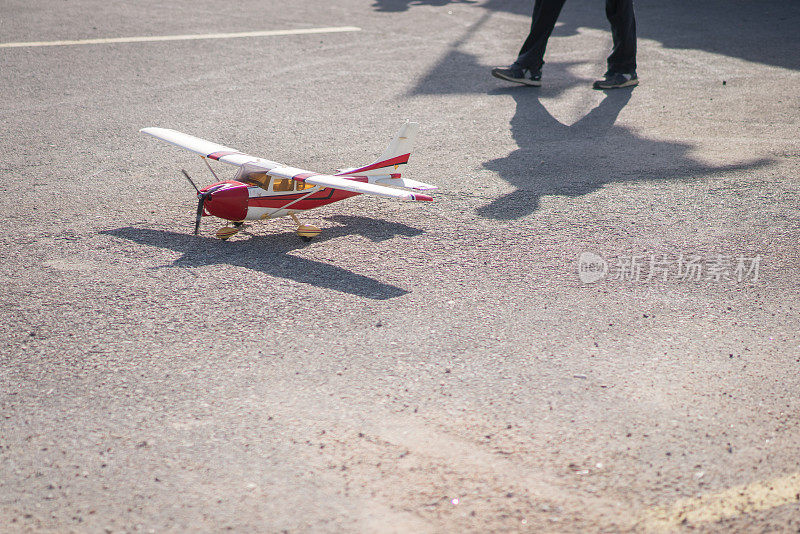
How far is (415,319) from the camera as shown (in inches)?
239

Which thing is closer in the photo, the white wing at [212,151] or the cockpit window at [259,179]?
the cockpit window at [259,179]

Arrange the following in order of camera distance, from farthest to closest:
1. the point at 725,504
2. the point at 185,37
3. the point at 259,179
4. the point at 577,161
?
the point at 185,37, the point at 577,161, the point at 259,179, the point at 725,504

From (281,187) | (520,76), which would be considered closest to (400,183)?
(281,187)

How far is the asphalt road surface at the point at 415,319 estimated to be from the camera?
431 centimetres

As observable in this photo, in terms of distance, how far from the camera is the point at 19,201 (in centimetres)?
829

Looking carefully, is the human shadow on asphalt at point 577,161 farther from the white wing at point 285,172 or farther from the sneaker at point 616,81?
the white wing at point 285,172

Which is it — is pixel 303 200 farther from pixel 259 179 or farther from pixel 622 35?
pixel 622 35

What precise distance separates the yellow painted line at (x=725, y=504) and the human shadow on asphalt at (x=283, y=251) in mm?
3000

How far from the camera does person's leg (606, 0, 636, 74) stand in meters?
12.2

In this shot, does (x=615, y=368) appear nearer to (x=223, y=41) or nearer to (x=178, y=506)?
(x=178, y=506)

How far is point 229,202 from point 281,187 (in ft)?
1.79

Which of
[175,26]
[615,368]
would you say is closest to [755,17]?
[175,26]

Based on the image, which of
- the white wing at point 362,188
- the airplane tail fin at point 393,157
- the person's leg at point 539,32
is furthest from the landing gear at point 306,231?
the person's leg at point 539,32

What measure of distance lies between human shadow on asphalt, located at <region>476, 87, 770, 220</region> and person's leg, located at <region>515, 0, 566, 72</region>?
160 cm
